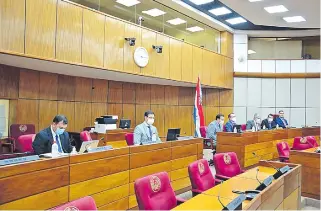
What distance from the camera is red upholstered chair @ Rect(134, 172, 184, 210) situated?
2.60 m

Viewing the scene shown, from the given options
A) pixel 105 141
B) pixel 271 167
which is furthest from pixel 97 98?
pixel 271 167

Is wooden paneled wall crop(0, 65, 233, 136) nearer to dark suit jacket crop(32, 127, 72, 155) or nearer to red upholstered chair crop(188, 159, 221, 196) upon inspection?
Answer: dark suit jacket crop(32, 127, 72, 155)

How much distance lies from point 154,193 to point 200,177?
34.4 inches

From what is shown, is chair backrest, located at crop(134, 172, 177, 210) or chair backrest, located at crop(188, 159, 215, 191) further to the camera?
chair backrest, located at crop(188, 159, 215, 191)

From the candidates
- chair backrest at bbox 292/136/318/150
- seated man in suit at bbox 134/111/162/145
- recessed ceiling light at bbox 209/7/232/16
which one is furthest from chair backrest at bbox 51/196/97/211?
recessed ceiling light at bbox 209/7/232/16

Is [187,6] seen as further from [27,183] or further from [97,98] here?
[27,183]

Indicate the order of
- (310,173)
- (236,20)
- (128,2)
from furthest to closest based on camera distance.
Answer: (236,20)
(128,2)
(310,173)

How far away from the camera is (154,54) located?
8.16 metres

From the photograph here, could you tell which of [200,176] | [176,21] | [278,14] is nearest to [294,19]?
[278,14]

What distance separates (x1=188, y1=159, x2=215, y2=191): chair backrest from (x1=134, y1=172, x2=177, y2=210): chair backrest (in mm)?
468

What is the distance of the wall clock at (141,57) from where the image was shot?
7.51m

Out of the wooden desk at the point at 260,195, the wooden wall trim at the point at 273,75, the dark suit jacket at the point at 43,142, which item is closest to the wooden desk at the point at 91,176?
the dark suit jacket at the point at 43,142

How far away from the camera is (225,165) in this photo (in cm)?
418

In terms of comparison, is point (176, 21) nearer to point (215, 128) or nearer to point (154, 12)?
point (154, 12)
